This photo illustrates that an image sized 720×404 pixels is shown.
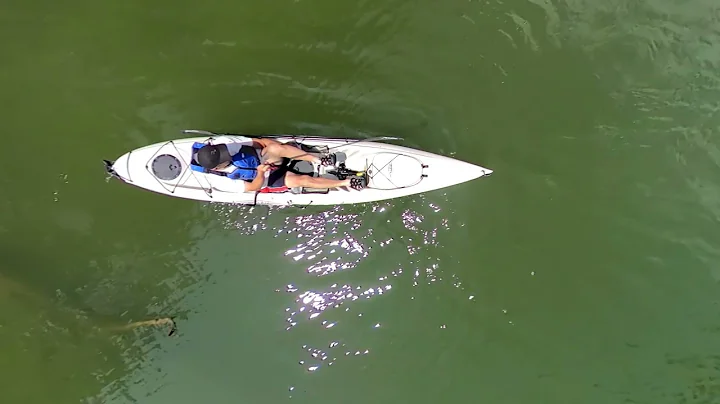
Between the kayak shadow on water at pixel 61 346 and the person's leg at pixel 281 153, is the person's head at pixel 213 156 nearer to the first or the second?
the person's leg at pixel 281 153

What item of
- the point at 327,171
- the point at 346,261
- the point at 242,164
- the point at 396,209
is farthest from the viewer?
the point at 346,261

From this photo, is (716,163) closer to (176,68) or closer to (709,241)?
(709,241)

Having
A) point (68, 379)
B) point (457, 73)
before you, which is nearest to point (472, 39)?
point (457, 73)

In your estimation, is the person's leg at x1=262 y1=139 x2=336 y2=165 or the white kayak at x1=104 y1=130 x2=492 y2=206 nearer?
the person's leg at x1=262 y1=139 x2=336 y2=165

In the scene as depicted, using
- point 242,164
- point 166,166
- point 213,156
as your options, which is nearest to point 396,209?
point 242,164

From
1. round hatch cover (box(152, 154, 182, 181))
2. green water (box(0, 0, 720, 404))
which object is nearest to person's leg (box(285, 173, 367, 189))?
green water (box(0, 0, 720, 404))

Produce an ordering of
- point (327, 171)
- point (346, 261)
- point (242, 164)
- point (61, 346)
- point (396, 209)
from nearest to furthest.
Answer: point (242, 164)
point (327, 171)
point (396, 209)
point (346, 261)
point (61, 346)

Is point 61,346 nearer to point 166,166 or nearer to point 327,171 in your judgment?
point 166,166

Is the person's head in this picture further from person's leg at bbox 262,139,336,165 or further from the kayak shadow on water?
the kayak shadow on water
